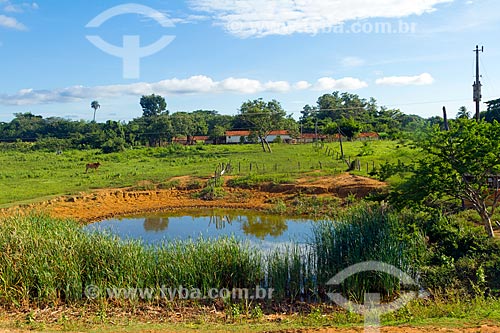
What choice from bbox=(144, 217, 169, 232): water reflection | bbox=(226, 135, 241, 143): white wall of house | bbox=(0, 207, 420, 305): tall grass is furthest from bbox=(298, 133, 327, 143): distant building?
bbox=(0, 207, 420, 305): tall grass

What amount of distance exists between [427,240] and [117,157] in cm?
3312

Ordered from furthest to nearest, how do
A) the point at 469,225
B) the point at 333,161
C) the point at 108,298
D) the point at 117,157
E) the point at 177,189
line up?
the point at 117,157 → the point at 333,161 → the point at 177,189 → the point at 469,225 → the point at 108,298

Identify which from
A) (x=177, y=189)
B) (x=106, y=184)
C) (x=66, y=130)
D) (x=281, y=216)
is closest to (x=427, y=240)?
(x=281, y=216)

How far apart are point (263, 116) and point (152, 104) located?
52.6 metres

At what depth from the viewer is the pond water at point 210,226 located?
15.4 m

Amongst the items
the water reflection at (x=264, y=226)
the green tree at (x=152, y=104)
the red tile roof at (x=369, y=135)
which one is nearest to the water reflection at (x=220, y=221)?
the water reflection at (x=264, y=226)

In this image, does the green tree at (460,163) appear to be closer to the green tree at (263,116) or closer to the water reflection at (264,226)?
the water reflection at (264,226)

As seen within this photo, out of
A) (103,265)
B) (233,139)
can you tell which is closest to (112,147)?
(233,139)

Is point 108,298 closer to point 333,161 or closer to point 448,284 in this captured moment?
point 448,284

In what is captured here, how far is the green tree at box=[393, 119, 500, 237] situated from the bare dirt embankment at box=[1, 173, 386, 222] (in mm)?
8102

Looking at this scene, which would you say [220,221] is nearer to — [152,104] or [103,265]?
[103,265]

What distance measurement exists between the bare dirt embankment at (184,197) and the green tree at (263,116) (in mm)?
22339

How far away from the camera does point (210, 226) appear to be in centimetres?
1728

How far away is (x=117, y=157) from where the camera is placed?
4009 cm
